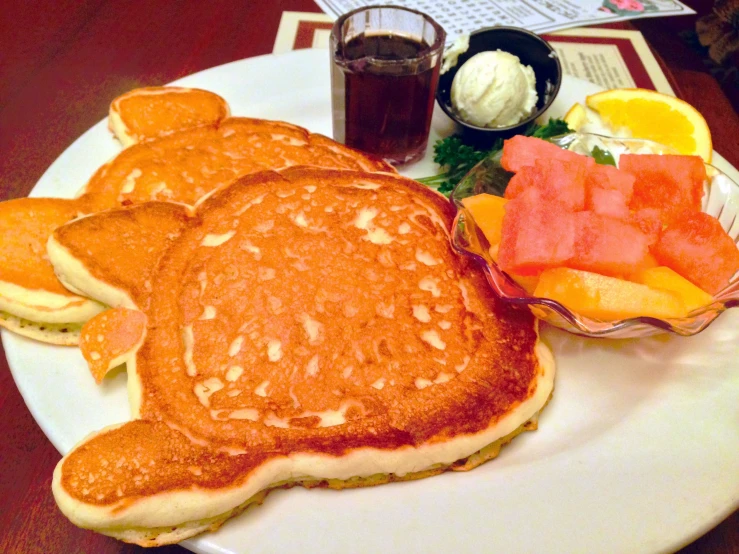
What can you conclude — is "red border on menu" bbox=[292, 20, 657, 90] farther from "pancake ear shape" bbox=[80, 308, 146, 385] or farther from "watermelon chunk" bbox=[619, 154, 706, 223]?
"pancake ear shape" bbox=[80, 308, 146, 385]

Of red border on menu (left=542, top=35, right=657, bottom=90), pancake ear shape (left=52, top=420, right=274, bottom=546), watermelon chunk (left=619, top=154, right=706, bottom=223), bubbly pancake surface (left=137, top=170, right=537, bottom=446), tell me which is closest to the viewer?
pancake ear shape (left=52, top=420, right=274, bottom=546)

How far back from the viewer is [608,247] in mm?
1329

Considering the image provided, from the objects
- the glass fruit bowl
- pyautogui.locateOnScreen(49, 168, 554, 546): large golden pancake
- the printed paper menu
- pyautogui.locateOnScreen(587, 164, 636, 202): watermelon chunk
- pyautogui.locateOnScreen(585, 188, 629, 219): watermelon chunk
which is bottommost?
pyautogui.locateOnScreen(49, 168, 554, 546): large golden pancake

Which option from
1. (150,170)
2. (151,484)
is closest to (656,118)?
(150,170)

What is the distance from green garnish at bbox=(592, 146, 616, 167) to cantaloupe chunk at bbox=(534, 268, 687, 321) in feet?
2.06

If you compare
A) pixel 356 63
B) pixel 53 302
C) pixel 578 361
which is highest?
pixel 356 63

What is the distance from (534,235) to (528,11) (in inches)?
95.4

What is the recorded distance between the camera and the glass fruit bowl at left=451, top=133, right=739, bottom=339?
1.34 m

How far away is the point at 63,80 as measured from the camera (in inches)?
107

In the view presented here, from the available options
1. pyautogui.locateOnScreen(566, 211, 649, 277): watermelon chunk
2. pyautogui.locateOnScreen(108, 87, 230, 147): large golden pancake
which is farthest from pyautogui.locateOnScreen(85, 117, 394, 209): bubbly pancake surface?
pyautogui.locateOnScreen(566, 211, 649, 277): watermelon chunk

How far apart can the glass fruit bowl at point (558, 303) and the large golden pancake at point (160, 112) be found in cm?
105

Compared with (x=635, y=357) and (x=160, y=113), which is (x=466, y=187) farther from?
(x=160, y=113)

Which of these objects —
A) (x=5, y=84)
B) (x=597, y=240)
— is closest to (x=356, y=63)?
(x=597, y=240)

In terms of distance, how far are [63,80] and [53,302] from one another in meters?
1.80
